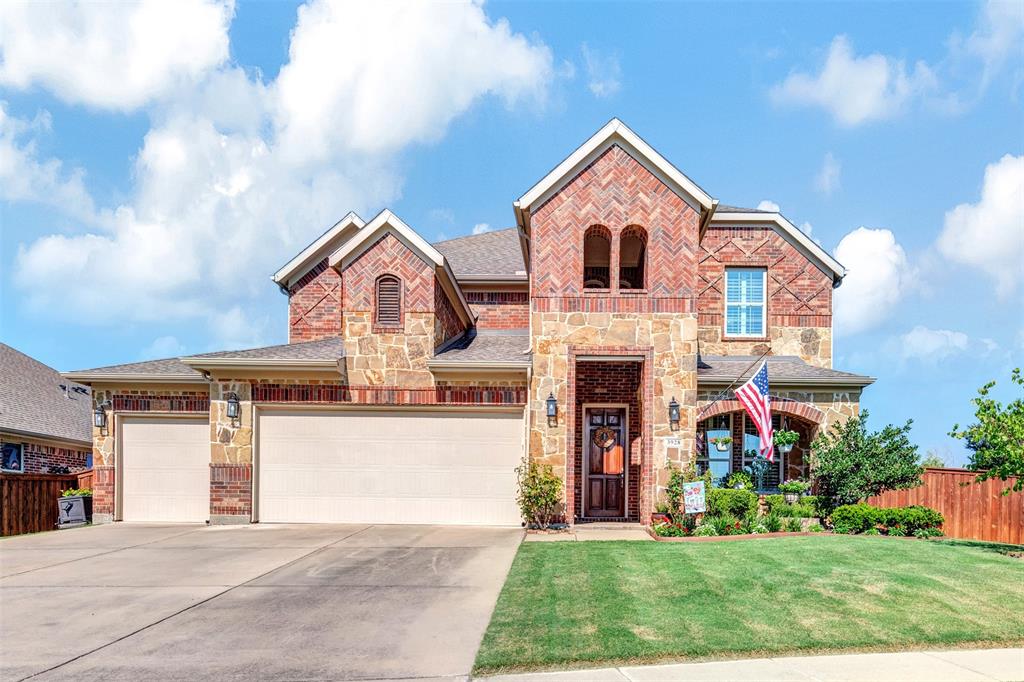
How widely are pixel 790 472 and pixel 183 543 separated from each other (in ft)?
46.8

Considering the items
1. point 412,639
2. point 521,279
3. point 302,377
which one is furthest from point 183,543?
point 521,279

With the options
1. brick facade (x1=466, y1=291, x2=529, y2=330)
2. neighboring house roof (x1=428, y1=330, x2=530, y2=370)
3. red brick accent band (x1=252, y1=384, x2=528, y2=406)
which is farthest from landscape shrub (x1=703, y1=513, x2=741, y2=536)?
brick facade (x1=466, y1=291, x2=529, y2=330)

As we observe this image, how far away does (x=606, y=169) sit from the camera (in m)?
15.9

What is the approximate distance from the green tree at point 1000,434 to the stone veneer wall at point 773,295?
23.9ft

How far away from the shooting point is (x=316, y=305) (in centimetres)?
2147

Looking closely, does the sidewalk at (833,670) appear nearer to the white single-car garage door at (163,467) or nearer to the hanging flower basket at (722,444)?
the hanging flower basket at (722,444)

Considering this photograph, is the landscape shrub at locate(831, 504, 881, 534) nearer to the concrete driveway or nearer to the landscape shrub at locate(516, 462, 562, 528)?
the landscape shrub at locate(516, 462, 562, 528)

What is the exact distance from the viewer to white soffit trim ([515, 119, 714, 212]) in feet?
51.5

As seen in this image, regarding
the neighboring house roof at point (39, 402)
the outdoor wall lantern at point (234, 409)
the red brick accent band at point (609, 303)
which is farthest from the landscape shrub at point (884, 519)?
the neighboring house roof at point (39, 402)

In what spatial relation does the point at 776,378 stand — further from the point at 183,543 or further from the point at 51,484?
the point at 51,484

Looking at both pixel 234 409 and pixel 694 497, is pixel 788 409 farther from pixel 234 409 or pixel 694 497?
pixel 234 409

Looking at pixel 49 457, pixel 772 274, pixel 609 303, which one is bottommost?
pixel 49 457

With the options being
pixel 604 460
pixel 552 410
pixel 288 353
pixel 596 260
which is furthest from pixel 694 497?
pixel 288 353

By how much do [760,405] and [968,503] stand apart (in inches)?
230
